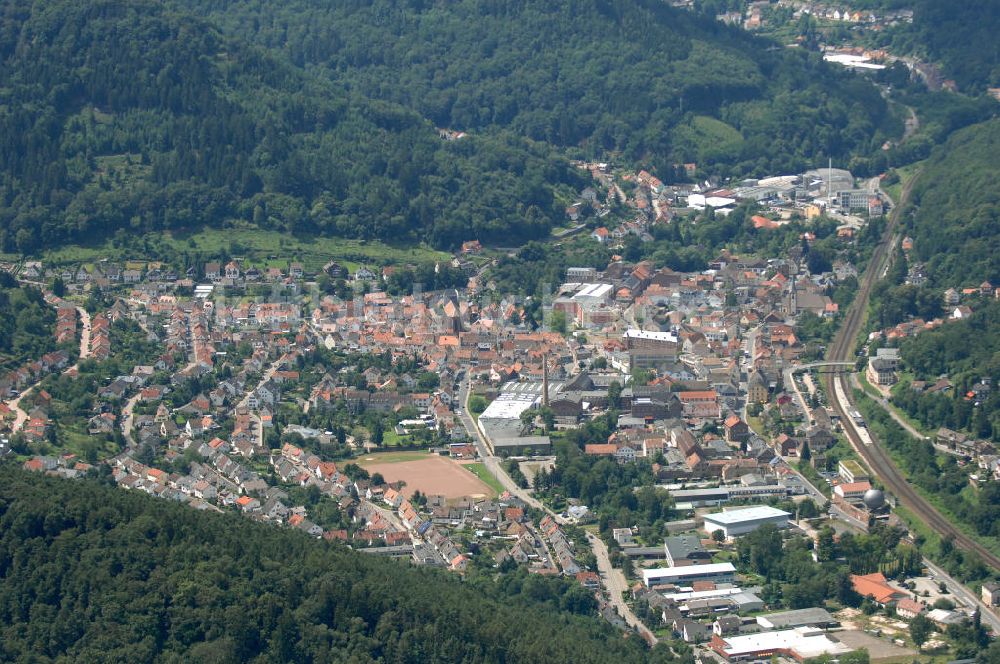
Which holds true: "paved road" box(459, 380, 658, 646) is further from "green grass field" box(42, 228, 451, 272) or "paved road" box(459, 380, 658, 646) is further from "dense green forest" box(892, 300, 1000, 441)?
"green grass field" box(42, 228, 451, 272)

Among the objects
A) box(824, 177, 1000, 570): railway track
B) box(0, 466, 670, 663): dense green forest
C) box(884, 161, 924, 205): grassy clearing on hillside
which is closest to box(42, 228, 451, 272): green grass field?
box(824, 177, 1000, 570): railway track

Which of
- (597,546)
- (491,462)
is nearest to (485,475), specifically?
Answer: (491,462)

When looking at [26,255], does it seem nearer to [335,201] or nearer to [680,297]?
[335,201]

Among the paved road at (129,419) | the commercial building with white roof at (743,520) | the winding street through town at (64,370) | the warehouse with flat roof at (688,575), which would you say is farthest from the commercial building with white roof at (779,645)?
the winding street through town at (64,370)

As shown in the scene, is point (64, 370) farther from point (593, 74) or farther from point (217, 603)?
point (593, 74)

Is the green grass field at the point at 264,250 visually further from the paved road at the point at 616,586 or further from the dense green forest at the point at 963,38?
the dense green forest at the point at 963,38

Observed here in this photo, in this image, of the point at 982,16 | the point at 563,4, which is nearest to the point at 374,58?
the point at 563,4
